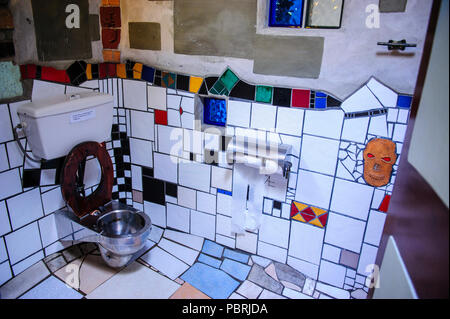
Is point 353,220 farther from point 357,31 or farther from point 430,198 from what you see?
point 430,198

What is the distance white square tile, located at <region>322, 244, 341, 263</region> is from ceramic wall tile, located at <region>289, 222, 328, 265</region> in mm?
29

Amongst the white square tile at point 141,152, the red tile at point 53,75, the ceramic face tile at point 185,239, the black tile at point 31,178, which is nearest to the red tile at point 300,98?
the white square tile at point 141,152

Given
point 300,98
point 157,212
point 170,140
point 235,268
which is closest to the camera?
point 300,98

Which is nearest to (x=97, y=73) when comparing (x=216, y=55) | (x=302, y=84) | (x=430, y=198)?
(x=216, y=55)

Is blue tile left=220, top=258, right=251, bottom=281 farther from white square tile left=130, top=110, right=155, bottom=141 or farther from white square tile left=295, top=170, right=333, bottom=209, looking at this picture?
white square tile left=130, top=110, right=155, bottom=141

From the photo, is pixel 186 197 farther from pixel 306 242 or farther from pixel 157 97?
pixel 306 242

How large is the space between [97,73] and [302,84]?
1282mm

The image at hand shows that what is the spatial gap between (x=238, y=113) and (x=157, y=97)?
56cm

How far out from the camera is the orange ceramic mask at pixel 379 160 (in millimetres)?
1583

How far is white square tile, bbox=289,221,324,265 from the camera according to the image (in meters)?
1.88

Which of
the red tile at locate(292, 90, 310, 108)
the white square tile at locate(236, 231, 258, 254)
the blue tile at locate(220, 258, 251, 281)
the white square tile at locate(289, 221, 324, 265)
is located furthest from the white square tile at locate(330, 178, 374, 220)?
the blue tile at locate(220, 258, 251, 281)

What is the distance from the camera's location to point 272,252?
2064 millimetres

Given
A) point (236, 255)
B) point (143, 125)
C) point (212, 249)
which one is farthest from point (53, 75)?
point (236, 255)

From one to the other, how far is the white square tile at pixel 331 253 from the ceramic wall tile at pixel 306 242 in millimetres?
29
